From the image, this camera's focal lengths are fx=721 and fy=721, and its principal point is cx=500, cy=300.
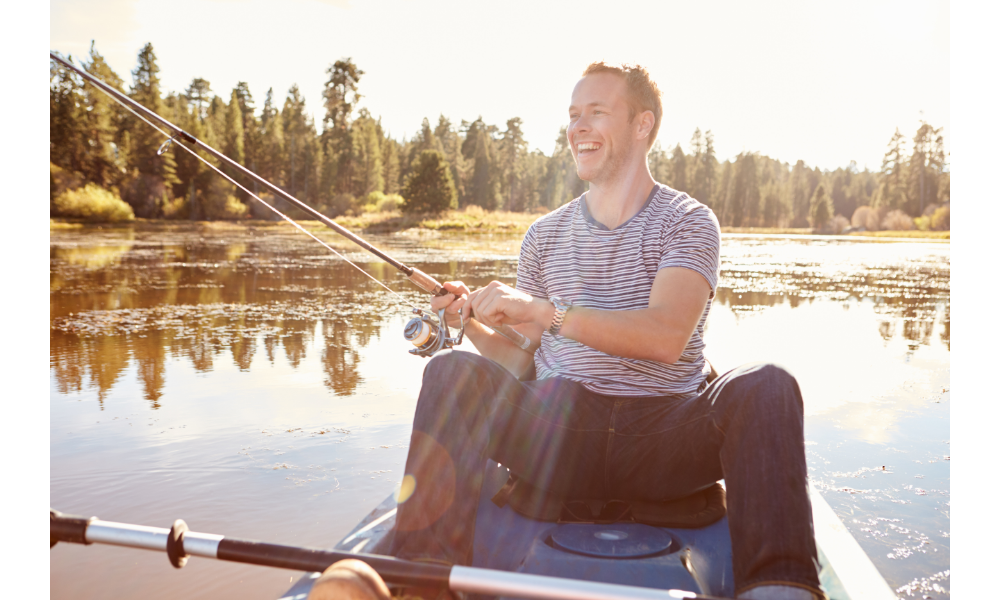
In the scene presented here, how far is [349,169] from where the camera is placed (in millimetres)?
55031

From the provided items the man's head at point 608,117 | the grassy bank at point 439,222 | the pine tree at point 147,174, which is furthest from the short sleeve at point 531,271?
the pine tree at point 147,174

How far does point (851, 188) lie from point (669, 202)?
294ft

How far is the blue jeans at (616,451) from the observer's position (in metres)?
1.57

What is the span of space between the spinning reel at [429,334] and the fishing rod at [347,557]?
39.0 inches

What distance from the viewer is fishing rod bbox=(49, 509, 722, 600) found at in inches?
54.4

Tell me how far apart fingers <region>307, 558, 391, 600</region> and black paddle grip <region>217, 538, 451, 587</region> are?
0.04 meters

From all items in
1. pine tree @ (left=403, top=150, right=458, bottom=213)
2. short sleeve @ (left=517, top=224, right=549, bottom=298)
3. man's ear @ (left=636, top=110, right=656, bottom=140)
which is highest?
pine tree @ (left=403, top=150, right=458, bottom=213)

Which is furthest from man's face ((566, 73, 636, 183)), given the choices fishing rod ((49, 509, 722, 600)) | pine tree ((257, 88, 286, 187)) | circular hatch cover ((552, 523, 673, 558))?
pine tree ((257, 88, 286, 187))

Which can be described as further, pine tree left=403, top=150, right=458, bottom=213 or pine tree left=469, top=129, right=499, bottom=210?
pine tree left=469, top=129, right=499, bottom=210

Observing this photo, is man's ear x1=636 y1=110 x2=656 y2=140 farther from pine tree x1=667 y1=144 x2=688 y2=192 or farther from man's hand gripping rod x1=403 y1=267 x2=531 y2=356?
pine tree x1=667 y1=144 x2=688 y2=192

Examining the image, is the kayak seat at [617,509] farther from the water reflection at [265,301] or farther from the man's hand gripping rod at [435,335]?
the water reflection at [265,301]

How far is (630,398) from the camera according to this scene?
218 centimetres

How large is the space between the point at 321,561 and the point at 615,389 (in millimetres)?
1050
